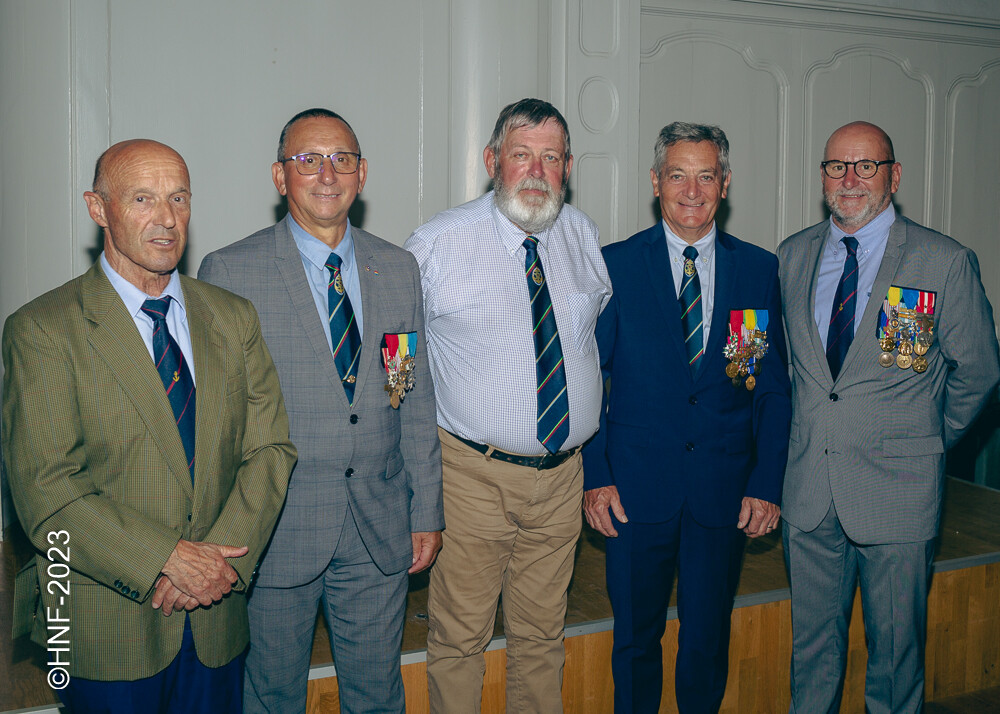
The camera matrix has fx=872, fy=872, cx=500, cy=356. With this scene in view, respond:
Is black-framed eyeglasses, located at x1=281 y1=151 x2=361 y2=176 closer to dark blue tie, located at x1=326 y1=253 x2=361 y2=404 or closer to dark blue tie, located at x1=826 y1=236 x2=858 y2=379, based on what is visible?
dark blue tie, located at x1=326 y1=253 x2=361 y2=404

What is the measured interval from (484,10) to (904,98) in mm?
2609

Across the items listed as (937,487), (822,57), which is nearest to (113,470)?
(937,487)

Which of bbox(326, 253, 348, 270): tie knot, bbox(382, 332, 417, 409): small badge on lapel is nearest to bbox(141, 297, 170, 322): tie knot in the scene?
bbox(326, 253, 348, 270): tie knot

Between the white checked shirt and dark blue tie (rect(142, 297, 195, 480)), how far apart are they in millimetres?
756

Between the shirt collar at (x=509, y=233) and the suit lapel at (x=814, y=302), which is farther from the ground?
the shirt collar at (x=509, y=233)

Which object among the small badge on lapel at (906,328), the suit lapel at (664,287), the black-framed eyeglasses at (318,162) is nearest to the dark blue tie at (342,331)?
the black-framed eyeglasses at (318,162)

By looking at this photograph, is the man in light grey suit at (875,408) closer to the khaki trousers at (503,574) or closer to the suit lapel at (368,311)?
the khaki trousers at (503,574)

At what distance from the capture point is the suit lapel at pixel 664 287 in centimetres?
244

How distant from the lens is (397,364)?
2.18 m

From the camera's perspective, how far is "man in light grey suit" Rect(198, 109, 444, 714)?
82.2 inches

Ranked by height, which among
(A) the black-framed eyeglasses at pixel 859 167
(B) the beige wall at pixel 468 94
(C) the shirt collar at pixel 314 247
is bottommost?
(C) the shirt collar at pixel 314 247

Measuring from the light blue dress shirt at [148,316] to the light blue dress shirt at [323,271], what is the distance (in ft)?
1.09

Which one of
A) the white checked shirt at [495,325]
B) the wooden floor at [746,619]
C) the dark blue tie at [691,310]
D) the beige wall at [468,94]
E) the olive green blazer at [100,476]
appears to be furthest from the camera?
the beige wall at [468,94]

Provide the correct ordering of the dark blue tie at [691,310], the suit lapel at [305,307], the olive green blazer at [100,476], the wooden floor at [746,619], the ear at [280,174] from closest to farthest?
the olive green blazer at [100,476], the suit lapel at [305,307], the ear at [280,174], the dark blue tie at [691,310], the wooden floor at [746,619]
